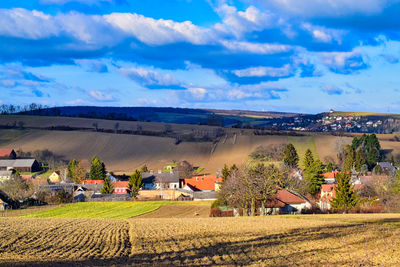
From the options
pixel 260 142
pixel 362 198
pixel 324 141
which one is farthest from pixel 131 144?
pixel 362 198

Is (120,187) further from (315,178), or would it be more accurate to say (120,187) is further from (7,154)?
(7,154)

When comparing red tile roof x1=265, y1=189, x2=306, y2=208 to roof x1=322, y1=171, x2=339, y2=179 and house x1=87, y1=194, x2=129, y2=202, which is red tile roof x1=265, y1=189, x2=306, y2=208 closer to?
house x1=87, y1=194, x2=129, y2=202

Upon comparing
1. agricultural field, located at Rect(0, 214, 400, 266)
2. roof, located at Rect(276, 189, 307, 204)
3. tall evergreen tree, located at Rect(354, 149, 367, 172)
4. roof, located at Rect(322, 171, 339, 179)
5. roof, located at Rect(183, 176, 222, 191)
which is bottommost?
roof, located at Rect(183, 176, 222, 191)

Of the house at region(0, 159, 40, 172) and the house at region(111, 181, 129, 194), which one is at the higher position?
the house at region(0, 159, 40, 172)

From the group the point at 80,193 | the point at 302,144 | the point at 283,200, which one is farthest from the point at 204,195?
the point at 302,144

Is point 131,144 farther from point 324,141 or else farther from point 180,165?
point 324,141

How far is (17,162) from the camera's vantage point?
352 feet

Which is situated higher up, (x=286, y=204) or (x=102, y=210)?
(x=286, y=204)

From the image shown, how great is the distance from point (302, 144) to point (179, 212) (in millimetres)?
65243

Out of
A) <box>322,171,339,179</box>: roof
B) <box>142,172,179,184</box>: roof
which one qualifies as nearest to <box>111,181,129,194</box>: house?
<box>142,172,179,184</box>: roof

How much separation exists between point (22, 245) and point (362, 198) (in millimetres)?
53436

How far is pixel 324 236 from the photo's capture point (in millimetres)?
26578

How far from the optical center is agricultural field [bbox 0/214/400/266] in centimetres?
1920

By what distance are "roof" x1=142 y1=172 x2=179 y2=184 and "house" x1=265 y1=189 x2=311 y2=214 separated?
38152 millimetres
